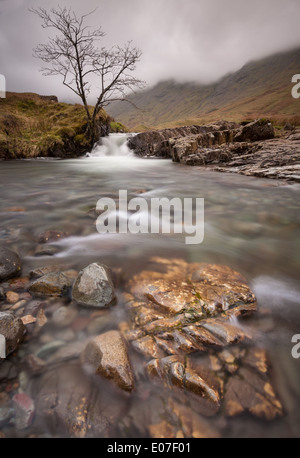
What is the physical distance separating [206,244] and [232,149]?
10.7 meters

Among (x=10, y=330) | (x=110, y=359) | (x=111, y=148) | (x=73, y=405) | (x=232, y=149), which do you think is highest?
(x=111, y=148)

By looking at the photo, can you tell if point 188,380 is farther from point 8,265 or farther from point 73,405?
point 8,265

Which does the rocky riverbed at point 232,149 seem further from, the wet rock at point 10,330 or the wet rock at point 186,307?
the wet rock at point 10,330

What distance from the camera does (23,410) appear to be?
47.3 inches

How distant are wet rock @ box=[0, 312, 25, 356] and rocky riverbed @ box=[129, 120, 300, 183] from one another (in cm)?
792

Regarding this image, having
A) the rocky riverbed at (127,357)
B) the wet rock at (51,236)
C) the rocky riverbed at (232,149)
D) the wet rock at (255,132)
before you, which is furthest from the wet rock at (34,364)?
the wet rock at (255,132)

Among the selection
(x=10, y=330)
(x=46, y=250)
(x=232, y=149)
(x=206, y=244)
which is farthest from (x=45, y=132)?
(x=10, y=330)

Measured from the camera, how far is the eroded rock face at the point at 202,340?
1.28 meters

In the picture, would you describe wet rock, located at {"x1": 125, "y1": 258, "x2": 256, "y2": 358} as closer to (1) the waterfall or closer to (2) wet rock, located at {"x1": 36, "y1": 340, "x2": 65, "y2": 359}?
(2) wet rock, located at {"x1": 36, "y1": 340, "x2": 65, "y2": 359}

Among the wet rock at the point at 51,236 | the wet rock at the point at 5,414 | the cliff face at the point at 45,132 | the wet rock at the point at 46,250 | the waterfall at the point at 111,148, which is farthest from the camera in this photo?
the waterfall at the point at 111,148

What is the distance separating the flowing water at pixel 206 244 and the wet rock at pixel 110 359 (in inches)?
A: 4.2

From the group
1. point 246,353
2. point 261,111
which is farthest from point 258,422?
point 261,111

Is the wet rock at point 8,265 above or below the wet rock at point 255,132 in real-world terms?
below

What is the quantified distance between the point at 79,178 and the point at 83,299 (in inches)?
279
